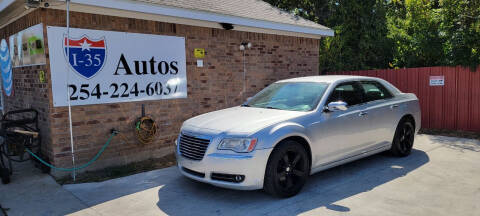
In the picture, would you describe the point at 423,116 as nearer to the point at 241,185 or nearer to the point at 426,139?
the point at 426,139

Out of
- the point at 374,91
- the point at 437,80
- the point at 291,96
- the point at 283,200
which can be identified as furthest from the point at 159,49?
the point at 437,80

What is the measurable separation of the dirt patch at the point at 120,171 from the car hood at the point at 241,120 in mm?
1572

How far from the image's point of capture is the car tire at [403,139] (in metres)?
5.98

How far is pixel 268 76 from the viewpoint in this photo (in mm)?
8562

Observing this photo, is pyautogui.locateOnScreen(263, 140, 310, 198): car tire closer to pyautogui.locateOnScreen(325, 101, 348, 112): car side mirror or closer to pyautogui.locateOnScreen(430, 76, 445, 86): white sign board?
pyautogui.locateOnScreen(325, 101, 348, 112): car side mirror

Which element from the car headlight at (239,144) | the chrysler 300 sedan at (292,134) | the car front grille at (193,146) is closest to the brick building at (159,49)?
the chrysler 300 sedan at (292,134)

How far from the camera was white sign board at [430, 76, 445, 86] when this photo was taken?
879 centimetres

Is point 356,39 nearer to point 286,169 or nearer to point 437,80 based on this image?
point 437,80

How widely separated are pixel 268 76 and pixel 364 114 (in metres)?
3.59

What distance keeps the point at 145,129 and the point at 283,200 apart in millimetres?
3034

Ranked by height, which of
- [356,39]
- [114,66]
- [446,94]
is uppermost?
[356,39]

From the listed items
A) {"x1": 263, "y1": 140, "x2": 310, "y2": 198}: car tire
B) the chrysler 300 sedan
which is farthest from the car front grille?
{"x1": 263, "y1": 140, "x2": 310, "y2": 198}: car tire

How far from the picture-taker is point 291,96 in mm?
5266

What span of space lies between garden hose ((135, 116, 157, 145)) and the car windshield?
1.84 m
